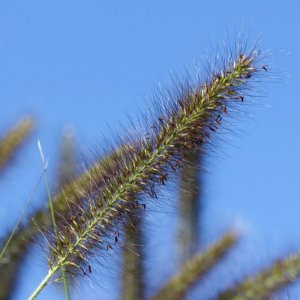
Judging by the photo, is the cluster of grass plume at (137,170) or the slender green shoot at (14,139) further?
the slender green shoot at (14,139)

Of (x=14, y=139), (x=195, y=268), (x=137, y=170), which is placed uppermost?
(x=137, y=170)

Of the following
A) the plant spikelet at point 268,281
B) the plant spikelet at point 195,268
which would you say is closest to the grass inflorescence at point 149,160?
the plant spikelet at point 268,281

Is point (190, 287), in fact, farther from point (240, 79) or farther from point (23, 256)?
point (240, 79)

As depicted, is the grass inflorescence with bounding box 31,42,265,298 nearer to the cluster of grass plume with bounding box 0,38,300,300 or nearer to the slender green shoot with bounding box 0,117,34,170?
the cluster of grass plume with bounding box 0,38,300,300

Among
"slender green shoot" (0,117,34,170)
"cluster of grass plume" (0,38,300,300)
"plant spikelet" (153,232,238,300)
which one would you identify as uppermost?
"cluster of grass plume" (0,38,300,300)

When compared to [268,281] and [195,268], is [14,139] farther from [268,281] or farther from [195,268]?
[268,281]

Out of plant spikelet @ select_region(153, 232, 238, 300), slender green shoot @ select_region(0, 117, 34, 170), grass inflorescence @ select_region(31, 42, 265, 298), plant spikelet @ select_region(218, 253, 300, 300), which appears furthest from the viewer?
plant spikelet @ select_region(153, 232, 238, 300)

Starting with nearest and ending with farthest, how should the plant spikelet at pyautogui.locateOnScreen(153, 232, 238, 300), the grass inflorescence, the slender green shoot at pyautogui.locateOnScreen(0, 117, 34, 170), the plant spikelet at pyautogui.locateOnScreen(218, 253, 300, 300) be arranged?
the grass inflorescence → the plant spikelet at pyautogui.locateOnScreen(218, 253, 300, 300) → the slender green shoot at pyautogui.locateOnScreen(0, 117, 34, 170) → the plant spikelet at pyautogui.locateOnScreen(153, 232, 238, 300)

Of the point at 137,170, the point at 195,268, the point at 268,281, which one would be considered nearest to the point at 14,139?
the point at 195,268

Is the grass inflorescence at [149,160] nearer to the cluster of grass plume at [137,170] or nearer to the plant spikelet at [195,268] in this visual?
the cluster of grass plume at [137,170]

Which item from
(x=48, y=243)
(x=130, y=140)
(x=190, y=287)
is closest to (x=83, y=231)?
(x=48, y=243)

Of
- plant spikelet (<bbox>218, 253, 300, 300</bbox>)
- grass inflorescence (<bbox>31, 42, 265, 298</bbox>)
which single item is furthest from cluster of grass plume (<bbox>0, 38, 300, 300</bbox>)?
plant spikelet (<bbox>218, 253, 300, 300</bbox>)
